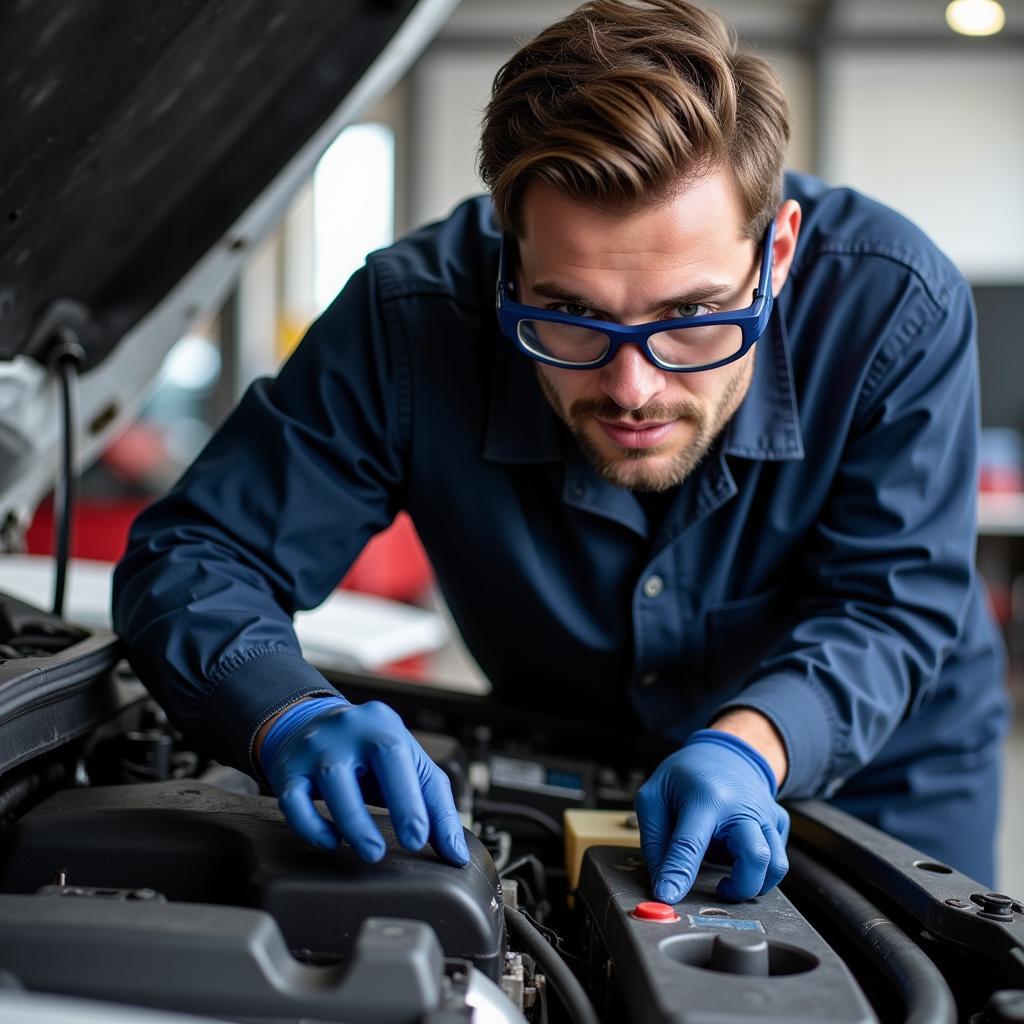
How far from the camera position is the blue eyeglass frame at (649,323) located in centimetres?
109

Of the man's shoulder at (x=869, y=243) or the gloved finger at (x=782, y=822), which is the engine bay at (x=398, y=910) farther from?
the man's shoulder at (x=869, y=243)

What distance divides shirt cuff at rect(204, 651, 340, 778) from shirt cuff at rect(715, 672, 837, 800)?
0.38 metres

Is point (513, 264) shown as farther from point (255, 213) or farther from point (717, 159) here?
point (255, 213)

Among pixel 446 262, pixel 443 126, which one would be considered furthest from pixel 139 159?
pixel 443 126

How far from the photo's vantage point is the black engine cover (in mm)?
779

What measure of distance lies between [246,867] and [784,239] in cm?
83

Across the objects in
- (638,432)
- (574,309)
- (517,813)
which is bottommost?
(517,813)

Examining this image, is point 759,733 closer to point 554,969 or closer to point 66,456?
point 554,969

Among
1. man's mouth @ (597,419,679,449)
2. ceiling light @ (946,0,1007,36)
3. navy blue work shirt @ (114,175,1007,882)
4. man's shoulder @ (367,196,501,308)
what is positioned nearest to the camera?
man's mouth @ (597,419,679,449)

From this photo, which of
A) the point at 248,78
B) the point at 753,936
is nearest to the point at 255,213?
the point at 248,78

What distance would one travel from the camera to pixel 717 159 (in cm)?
113

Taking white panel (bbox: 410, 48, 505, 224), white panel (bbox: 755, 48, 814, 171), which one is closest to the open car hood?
white panel (bbox: 410, 48, 505, 224)

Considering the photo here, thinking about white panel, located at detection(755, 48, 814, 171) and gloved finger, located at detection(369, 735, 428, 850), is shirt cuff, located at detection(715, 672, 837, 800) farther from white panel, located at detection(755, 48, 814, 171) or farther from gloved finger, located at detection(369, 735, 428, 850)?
white panel, located at detection(755, 48, 814, 171)

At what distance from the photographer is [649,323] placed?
1.10m
